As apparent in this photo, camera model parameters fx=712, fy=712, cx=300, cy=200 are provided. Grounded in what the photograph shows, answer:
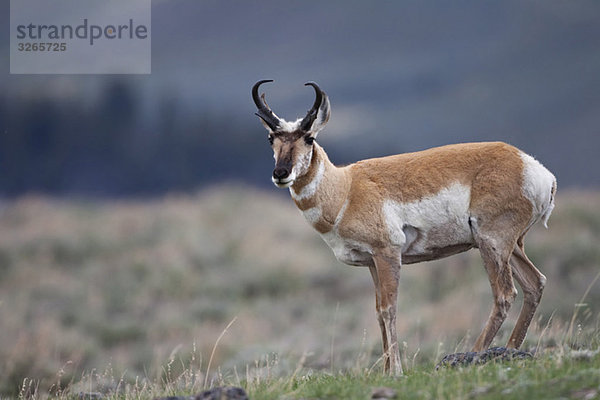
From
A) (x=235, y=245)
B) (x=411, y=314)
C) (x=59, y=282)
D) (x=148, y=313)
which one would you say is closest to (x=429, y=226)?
(x=411, y=314)

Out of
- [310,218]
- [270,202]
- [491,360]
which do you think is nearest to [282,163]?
[310,218]

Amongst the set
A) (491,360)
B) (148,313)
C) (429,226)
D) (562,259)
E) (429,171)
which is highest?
(429,171)

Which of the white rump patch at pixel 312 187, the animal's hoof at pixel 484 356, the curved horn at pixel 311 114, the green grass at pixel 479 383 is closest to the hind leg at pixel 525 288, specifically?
the animal's hoof at pixel 484 356

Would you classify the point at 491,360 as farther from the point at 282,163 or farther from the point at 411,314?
the point at 411,314

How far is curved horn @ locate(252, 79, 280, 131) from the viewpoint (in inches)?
323

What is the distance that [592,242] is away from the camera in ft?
95.7

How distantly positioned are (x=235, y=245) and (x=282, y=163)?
33141 mm

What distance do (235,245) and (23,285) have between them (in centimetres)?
1148

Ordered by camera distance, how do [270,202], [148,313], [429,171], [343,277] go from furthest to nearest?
[270,202], [343,277], [148,313], [429,171]

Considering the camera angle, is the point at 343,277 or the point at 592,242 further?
the point at 343,277

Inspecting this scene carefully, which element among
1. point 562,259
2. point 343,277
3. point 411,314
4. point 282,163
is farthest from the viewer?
point 343,277

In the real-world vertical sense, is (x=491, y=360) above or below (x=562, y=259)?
above

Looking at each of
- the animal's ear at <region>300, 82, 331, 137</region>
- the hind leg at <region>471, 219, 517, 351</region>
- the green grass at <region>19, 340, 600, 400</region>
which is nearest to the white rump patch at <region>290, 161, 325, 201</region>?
the animal's ear at <region>300, 82, 331, 137</region>

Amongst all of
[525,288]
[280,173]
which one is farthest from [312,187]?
[525,288]
